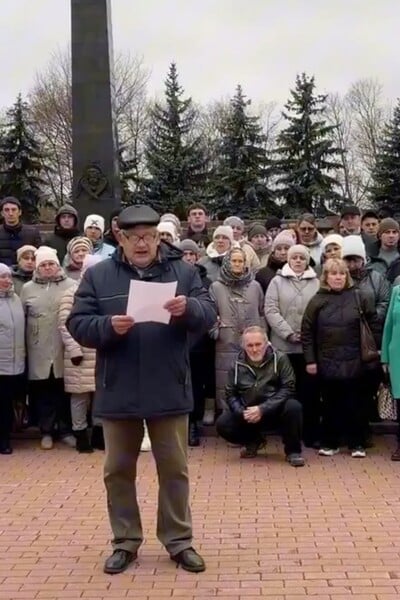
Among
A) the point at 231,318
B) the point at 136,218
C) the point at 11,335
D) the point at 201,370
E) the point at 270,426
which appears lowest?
the point at 270,426

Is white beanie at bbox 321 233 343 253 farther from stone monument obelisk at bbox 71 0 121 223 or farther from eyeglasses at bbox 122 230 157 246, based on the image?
stone monument obelisk at bbox 71 0 121 223

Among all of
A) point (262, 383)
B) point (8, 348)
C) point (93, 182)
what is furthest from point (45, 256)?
point (93, 182)

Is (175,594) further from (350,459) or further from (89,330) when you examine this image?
(350,459)

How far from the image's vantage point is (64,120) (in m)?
45.0

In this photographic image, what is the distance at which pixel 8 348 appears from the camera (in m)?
8.37

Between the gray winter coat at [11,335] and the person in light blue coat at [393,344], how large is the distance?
3.52 meters

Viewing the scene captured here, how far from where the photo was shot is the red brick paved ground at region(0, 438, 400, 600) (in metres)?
4.74

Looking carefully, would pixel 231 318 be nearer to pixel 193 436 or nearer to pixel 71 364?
pixel 193 436

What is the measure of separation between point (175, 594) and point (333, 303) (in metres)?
4.05

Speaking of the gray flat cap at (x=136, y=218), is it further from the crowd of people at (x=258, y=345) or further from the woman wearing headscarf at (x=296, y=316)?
the woman wearing headscarf at (x=296, y=316)

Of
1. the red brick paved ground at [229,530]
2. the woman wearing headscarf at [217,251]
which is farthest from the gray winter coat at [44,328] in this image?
the woman wearing headscarf at [217,251]

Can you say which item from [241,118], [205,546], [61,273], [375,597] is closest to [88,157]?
[61,273]

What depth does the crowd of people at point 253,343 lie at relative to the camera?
796cm

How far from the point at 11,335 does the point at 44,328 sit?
35 cm
